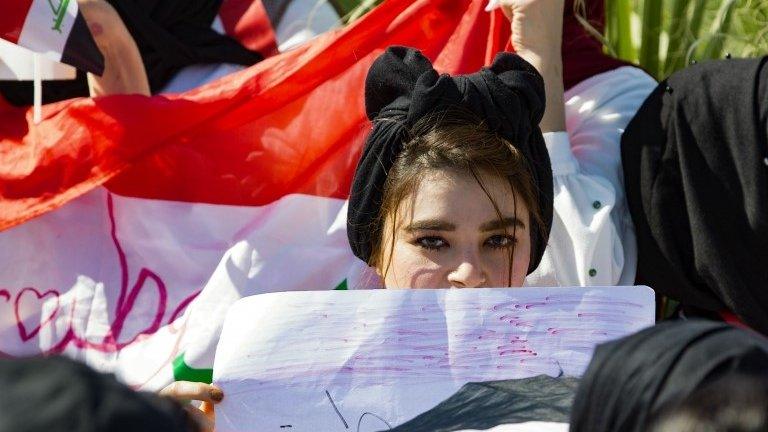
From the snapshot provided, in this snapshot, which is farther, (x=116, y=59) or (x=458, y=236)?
(x=116, y=59)

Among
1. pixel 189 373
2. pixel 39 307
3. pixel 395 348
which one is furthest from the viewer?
pixel 39 307

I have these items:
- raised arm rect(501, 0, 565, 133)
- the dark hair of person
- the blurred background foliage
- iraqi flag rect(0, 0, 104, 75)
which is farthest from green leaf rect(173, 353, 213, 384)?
the dark hair of person

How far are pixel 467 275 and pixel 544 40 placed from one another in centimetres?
57

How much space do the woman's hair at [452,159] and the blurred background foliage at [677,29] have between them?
603 millimetres

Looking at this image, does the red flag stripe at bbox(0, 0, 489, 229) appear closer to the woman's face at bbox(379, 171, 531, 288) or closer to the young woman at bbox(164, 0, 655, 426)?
the young woman at bbox(164, 0, 655, 426)

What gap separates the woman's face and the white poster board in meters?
0.21

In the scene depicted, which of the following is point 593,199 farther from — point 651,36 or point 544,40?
point 651,36

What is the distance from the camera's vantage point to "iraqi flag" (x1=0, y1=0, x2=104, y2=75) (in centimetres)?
203

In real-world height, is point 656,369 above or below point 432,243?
above

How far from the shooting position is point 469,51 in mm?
2111

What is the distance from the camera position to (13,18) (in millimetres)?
2025

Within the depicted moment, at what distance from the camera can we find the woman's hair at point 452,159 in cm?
171

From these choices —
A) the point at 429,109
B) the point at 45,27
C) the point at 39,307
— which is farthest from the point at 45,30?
the point at 429,109

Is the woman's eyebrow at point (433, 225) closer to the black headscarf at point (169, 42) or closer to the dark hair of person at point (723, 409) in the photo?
the dark hair of person at point (723, 409)
